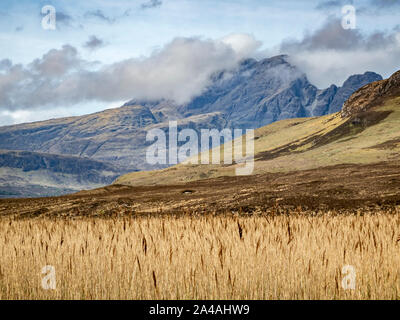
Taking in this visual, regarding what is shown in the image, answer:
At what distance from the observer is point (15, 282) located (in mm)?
8031

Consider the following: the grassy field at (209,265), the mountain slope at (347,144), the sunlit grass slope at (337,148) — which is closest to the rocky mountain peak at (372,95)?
the mountain slope at (347,144)

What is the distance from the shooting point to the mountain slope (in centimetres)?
8731

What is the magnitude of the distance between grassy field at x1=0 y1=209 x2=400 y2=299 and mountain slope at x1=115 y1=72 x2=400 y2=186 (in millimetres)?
70993

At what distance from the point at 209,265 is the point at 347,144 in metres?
101

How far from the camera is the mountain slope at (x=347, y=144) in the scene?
87312 mm

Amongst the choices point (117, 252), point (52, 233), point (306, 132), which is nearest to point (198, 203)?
point (52, 233)

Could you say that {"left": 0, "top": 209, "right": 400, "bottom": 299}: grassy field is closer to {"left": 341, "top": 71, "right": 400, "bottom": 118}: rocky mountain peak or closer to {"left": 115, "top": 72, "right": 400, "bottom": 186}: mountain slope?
{"left": 115, "top": 72, "right": 400, "bottom": 186}: mountain slope

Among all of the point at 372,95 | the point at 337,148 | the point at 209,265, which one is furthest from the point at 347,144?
the point at 209,265

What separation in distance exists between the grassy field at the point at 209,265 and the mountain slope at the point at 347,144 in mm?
70993

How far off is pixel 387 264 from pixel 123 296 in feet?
14.5

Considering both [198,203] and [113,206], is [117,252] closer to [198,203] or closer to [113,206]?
[198,203]

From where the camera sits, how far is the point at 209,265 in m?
7.91

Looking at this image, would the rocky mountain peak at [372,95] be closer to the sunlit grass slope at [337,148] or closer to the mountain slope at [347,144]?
the mountain slope at [347,144]

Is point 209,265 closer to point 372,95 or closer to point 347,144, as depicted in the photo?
point 347,144
